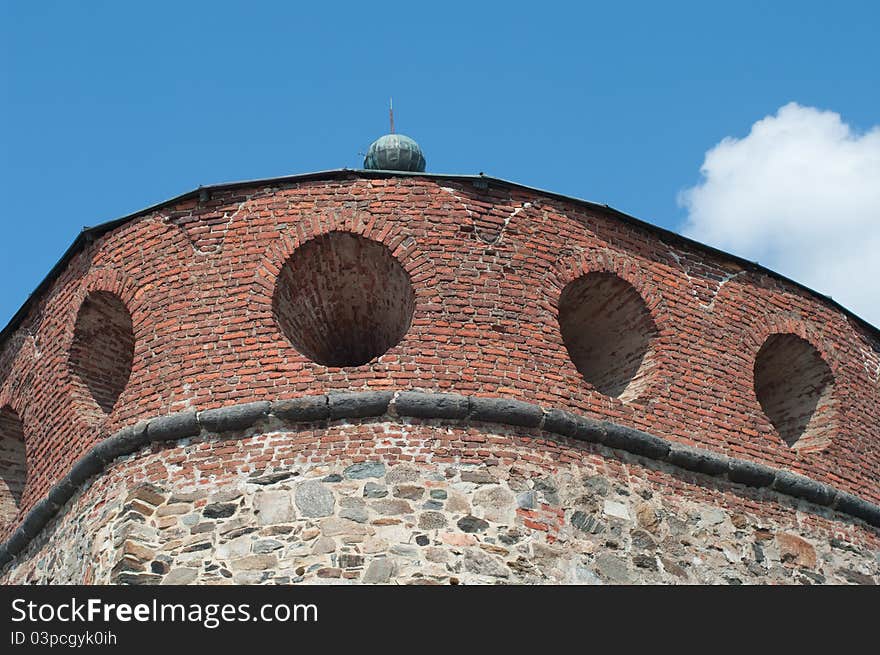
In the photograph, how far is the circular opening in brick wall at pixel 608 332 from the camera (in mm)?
10531

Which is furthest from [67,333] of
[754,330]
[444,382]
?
[754,330]

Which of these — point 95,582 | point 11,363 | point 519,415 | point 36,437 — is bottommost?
point 95,582

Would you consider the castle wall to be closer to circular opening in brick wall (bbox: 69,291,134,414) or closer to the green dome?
circular opening in brick wall (bbox: 69,291,134,414)

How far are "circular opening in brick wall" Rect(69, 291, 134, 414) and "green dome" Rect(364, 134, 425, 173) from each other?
2328 millimetres

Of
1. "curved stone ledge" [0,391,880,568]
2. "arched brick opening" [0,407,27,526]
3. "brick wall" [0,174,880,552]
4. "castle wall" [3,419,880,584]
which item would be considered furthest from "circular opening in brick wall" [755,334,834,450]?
"arched brick opening" [0,407,27,526]

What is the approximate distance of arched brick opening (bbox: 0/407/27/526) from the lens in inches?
444

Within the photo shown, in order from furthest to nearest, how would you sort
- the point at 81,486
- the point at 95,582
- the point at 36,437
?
the point at 36,437 → the point at 81,486 → the point at 95,582

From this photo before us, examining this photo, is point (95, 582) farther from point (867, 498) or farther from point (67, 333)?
point (867, 498)

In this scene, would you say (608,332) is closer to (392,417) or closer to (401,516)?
Answer: (392,417)

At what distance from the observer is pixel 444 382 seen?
9594 millimetres

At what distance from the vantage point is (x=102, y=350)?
1067 cm

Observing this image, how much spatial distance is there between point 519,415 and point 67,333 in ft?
10.9

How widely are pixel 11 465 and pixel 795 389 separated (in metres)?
5.98

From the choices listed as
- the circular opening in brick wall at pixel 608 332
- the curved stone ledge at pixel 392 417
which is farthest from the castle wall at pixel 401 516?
the circular opening in brick wall at pixel 608 332
